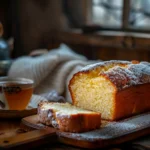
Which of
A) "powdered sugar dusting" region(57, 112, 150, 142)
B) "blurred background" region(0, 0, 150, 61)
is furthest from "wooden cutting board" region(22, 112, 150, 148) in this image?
"blurred background" region(0, 0, 150, 61)

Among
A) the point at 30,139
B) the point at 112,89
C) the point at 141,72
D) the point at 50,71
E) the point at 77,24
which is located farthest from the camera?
the point at 77,24

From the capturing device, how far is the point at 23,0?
2.98 metres

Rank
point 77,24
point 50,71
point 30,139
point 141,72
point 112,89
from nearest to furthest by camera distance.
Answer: point 30,139 → point 112,89 → point 141,72 → point 50,71 → point 77,24

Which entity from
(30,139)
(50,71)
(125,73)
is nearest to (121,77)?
(125,73)

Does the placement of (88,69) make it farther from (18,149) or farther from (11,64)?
(11,64)

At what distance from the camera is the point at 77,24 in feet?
10.3

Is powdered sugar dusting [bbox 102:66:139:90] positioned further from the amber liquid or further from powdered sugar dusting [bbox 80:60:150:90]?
the amber liquid

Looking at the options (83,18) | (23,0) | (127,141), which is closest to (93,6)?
(83,18)

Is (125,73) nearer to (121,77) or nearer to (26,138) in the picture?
(121,77)

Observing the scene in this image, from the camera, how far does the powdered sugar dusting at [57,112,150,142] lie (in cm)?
114

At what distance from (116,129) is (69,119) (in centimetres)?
14

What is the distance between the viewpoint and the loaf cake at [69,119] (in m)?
1.18

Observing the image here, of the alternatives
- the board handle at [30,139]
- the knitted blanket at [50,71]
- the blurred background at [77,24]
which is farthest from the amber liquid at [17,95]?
the blurred background at [77,24]

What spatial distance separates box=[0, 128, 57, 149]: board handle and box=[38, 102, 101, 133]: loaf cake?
→ 0.10ft
